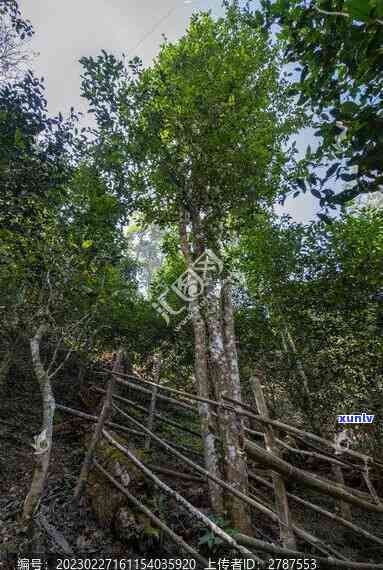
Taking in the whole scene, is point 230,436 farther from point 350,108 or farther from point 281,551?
point 350,108

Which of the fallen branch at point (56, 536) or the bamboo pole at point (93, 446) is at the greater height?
the bamboo pole at point (93, 446)

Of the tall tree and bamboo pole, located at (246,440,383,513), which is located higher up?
the tall tree

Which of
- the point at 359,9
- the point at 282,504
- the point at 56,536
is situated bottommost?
the point at 56,536

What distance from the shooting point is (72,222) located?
5.70 metres

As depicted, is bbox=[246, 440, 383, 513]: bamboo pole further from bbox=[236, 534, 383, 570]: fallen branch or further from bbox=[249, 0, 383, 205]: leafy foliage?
bbox=[249, 0, 383, 205]: leafy foliage

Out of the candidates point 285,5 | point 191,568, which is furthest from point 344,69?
point 191,568

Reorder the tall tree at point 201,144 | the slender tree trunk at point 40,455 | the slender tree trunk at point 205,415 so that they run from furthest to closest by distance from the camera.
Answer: the tall tree at point 201,144 < the slender tree trunk at point 205,415 < the slender tree trunk at point 40,455

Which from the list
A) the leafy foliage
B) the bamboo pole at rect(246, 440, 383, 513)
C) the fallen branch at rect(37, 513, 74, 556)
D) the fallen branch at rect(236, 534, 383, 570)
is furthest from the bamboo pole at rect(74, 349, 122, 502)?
the leafy foliage

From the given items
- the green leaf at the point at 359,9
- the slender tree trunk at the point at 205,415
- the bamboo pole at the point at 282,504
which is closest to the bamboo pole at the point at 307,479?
the bamboo pole at the point at 282,504

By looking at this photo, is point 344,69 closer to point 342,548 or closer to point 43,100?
point 43,100

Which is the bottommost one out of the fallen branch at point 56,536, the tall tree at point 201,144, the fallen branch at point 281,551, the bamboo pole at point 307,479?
the fallen branch at point 56,536

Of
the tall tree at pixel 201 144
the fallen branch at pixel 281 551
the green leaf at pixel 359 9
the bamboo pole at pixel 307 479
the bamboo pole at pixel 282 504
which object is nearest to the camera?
the green leaf at pixel 359 9

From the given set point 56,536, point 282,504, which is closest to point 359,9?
point 282,504

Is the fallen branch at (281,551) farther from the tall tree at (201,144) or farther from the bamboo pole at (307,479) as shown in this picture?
the tall tree at (201,144)
